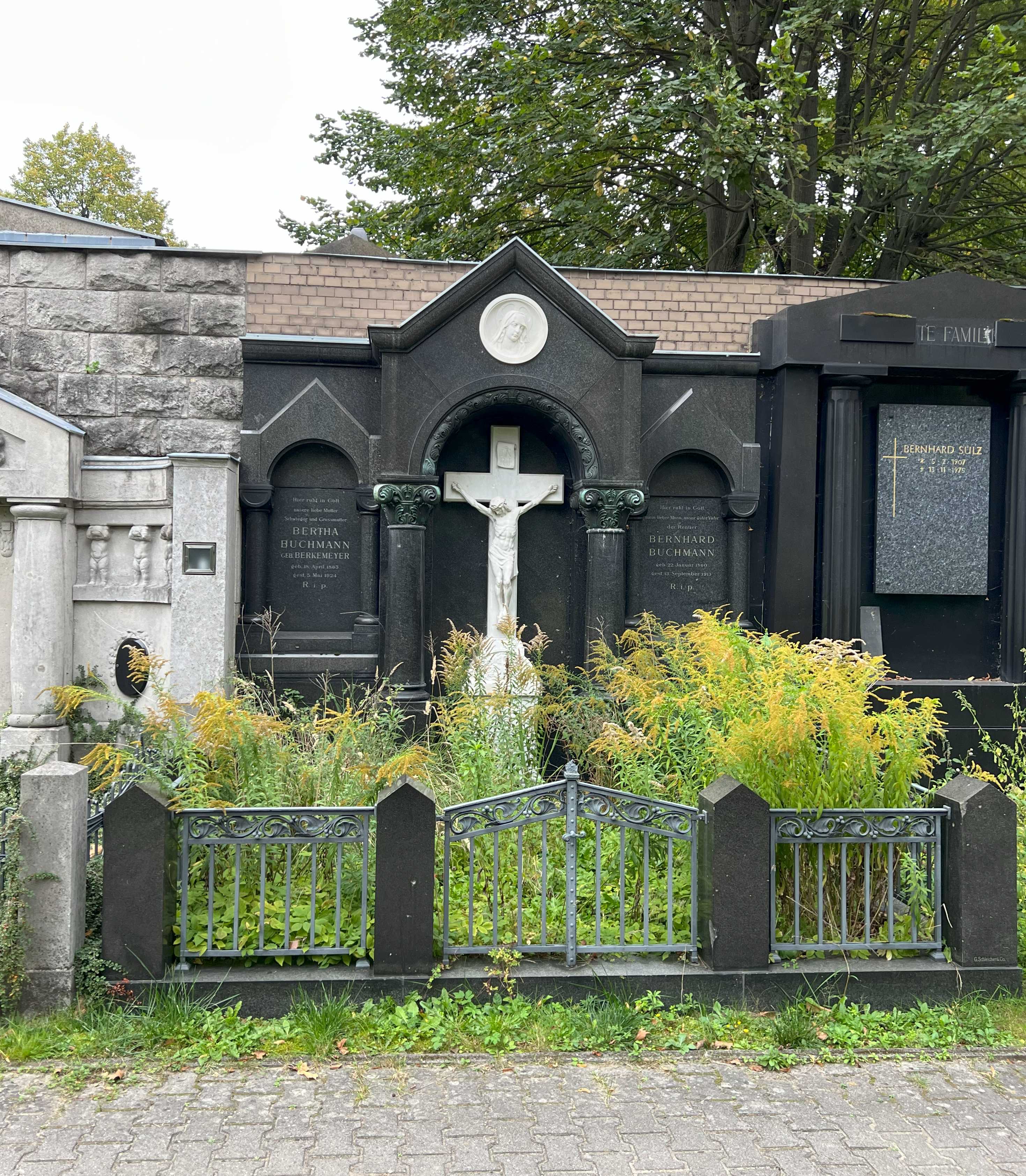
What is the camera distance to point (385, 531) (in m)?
8.29

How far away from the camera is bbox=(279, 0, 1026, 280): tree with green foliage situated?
451 inches

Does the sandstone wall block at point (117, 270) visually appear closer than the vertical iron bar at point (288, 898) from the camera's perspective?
No

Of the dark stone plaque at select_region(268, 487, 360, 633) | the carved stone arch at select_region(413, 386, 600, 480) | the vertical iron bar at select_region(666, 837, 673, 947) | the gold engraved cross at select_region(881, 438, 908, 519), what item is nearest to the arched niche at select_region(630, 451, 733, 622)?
the carved stone arch at select_region(413, 386, 600, 480)

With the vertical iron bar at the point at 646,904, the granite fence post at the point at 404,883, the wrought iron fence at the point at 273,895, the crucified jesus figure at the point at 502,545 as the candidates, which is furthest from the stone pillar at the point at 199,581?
the vertical iron bar at the point at 646,904

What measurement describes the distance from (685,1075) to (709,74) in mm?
10554

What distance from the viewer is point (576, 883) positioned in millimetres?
4332

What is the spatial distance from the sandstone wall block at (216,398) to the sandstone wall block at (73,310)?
3.15 feet

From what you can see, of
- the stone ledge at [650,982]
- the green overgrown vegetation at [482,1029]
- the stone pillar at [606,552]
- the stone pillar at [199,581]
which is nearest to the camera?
the green overgrown vegetation at [482,1029]

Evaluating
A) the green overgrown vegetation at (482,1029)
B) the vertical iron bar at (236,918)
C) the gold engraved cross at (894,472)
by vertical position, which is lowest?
the green overgrown vegetation at (482,1029)

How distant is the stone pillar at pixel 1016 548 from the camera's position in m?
8.98

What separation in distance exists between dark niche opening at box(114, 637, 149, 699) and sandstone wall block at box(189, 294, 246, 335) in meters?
2.93

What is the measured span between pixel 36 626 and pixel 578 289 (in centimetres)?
564

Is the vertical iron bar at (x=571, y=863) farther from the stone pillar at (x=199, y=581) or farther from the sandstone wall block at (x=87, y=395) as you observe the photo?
the sandstone wall block at (x=87, y=395)

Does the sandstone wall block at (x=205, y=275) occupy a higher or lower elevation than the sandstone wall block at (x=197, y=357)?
higher
